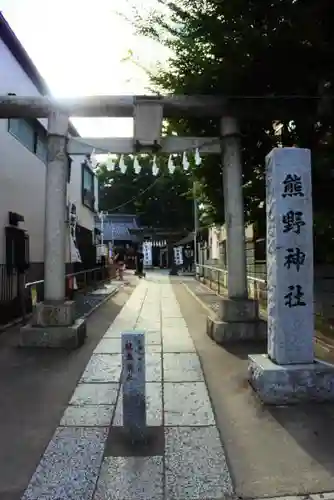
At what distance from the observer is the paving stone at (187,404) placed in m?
5.16

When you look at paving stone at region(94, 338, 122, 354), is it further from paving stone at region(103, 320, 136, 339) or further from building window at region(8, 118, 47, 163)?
building window at region(8, 118, 47, 163)

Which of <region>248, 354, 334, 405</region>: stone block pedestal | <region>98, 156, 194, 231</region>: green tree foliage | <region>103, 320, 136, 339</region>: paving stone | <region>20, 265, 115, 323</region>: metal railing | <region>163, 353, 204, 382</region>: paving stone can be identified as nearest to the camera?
<region>248, 354, 334, 405</region>: stone block pedestal

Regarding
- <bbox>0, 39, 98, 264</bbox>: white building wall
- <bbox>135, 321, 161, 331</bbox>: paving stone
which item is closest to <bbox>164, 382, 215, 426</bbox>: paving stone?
<bbox>135, 321, 161, 331</bbox>: paving stone

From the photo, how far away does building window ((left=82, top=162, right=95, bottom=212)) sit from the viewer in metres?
23.6

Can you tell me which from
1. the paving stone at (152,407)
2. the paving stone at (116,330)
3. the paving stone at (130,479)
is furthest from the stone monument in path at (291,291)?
the paving stone at (116,330)

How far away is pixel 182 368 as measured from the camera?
23.9 feet

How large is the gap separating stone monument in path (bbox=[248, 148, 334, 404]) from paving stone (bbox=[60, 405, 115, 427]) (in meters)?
1.88

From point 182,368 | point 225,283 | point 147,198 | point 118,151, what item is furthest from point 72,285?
point 147,198

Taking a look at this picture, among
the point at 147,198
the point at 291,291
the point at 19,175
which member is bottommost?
the point at 291,291

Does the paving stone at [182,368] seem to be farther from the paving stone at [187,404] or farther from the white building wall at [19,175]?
the white building wall at [19,175]

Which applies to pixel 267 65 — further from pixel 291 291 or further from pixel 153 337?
pixel 153 337

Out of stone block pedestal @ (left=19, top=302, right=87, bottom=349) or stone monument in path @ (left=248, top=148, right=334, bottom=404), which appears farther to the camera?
stone block pedestal @ (left=19, top=302, right=87, bottom=349)

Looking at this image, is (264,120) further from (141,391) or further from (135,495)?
(135,495)

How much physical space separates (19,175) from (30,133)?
2045 millimetres
